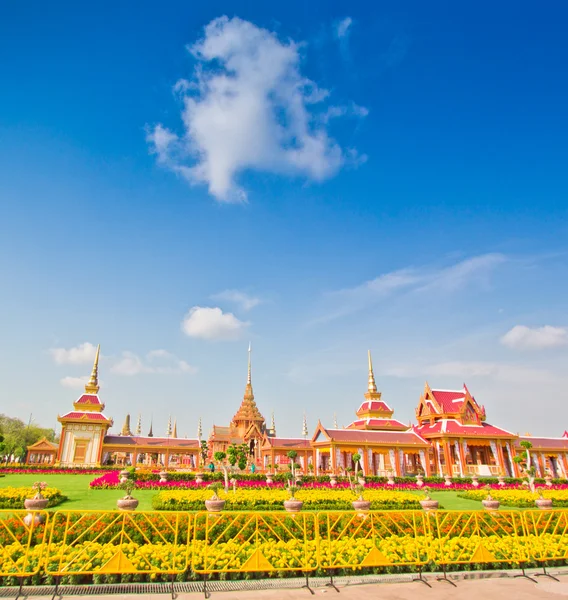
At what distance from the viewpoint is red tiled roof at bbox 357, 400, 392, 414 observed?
147ft

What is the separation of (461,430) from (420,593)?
33516 mm

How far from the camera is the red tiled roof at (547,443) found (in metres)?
41.1

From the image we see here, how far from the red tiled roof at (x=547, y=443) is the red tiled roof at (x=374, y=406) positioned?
40.3 ft

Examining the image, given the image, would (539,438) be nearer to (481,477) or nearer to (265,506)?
(481,477)

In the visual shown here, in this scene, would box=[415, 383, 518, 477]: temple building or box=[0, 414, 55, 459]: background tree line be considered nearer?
box=[415, 383, 518, 477]: temple building

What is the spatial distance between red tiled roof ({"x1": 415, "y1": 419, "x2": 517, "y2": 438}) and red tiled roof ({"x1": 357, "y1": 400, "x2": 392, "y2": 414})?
4.77 m

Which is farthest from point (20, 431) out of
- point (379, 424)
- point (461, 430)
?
point (461, 430)

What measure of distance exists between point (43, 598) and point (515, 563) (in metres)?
9.49

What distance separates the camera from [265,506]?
1934cm

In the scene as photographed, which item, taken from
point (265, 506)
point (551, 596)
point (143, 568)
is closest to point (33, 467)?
point (265, 506)

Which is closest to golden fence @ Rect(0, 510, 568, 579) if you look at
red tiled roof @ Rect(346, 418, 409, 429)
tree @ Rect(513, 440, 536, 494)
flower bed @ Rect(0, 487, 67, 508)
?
flower bed @ Rect(0, 487, 67, 508)

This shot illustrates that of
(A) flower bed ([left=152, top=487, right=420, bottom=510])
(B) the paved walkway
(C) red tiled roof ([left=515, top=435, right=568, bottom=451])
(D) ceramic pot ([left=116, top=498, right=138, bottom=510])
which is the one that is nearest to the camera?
(B) the paved walkway

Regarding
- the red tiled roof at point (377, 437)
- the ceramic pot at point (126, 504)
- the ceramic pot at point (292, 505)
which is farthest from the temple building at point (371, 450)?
the ceramic pot at point (126, 504)

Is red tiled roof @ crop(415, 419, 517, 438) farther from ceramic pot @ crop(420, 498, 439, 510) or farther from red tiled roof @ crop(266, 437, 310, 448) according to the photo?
ceramic pot @ crop(420, 498, 439, 510)
